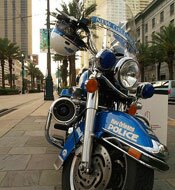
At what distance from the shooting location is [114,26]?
4.18m

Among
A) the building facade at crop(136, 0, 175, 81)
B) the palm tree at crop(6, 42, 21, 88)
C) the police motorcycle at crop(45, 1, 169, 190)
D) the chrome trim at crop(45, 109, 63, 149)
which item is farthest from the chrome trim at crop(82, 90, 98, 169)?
the palm tree at crop(6, 42, 21, 88)

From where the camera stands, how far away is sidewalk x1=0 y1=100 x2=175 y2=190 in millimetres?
4957

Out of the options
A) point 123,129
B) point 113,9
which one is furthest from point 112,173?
point 113,9

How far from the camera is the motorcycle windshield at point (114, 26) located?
4.18 metres

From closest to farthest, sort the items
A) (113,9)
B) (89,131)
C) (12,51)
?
(89,131)
(113,9)
(12,51)

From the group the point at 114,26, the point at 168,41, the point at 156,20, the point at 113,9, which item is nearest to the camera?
the point at 114,26

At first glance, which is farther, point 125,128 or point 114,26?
point 114,26

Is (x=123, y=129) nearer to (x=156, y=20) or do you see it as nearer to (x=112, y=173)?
(x=112, y=173)

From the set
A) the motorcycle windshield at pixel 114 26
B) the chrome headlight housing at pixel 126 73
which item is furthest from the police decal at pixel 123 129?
the motorcycle windshield at pixel 114 26

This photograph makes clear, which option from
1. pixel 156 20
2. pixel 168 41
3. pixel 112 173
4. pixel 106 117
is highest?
pixel 156 20

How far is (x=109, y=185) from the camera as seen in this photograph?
12.0 ft

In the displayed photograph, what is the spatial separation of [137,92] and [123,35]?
609 millimetres

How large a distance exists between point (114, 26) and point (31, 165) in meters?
2.72

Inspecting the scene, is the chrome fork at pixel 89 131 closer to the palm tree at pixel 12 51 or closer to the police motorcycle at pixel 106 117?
the police motorcycle at pixel 106 117
